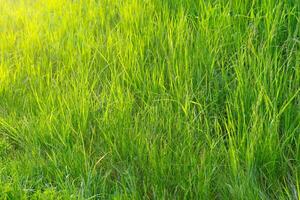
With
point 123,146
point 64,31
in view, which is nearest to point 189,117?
point 123,146

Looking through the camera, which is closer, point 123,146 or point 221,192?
point 221,192

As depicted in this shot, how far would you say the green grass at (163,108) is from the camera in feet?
5.99

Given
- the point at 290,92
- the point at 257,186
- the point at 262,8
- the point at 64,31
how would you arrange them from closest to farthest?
the point at 257,186 → the point at 290,92 → the point at 262,8 → the point at 64,31

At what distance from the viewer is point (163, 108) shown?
2.11 meters

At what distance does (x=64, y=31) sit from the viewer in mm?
3172

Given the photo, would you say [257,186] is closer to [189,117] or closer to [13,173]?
[189,117]

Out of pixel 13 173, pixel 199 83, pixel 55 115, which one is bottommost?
pixel 13 173

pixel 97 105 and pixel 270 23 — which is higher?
pixel 270 23

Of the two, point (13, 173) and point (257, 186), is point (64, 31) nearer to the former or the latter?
point (13, 173)

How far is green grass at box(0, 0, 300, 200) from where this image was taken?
1.83 metres

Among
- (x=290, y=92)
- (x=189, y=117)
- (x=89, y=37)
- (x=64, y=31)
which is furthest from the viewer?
(x=64, y=31)

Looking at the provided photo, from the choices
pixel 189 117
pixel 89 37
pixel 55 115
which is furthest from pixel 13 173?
pixel 89 37

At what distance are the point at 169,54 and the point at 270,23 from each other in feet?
1.82

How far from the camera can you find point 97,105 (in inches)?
91.7
